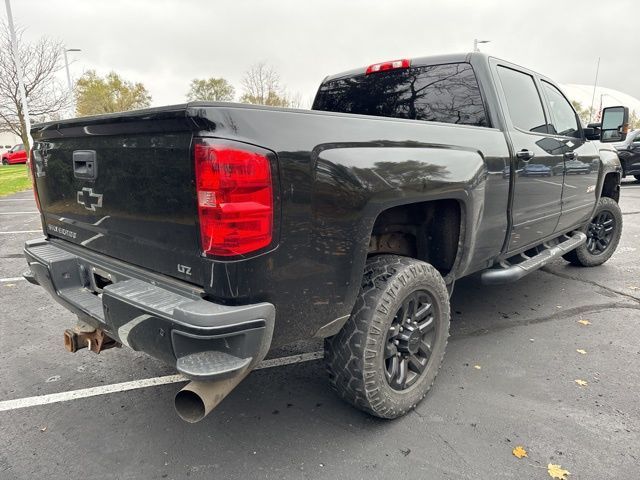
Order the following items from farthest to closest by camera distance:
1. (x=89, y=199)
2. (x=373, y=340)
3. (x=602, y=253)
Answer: (x=602, y=253) < (x=89, y=199) < (x=373, y=340)

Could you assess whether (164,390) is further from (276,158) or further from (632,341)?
(632,341)

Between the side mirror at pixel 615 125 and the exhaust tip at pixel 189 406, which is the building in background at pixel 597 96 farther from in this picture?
the exhaust tip at pixel 189 406

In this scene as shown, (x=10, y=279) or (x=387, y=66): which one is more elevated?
(x=387, y=66)

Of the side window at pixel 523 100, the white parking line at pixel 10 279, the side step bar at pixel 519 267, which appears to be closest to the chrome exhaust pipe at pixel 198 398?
the side step bar at pixel 519 267

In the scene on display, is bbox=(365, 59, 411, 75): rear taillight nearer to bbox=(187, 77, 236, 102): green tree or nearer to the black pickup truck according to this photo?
the black pickup truck

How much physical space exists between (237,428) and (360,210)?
142 centimetres

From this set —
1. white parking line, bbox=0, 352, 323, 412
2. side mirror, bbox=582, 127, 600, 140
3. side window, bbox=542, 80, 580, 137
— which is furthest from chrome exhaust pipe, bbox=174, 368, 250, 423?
side mirror, bbox=582, 127, 600, 140

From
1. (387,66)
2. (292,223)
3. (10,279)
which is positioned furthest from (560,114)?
(10,279)

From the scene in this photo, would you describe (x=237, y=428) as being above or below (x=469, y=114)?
below

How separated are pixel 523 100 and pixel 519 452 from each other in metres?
2.63

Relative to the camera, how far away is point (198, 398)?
1.84 meters

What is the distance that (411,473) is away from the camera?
216 cm

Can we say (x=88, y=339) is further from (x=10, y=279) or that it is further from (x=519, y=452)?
(x=10, y=279)

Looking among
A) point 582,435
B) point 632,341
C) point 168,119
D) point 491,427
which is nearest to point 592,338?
point 632,341
